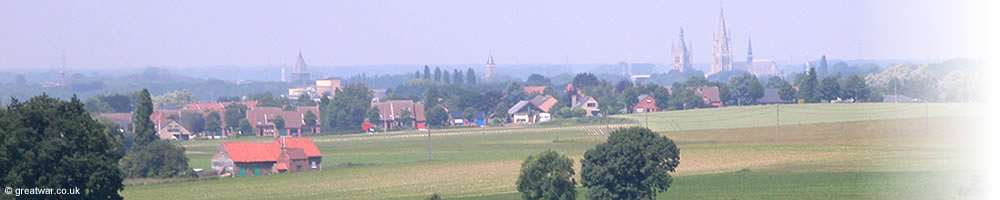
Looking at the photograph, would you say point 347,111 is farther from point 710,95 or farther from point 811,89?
point 811,89

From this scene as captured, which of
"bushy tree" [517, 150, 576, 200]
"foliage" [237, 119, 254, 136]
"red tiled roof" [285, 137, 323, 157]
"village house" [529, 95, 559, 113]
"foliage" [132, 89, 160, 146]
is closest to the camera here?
"bushy tree" [517, 150, 576, 200]

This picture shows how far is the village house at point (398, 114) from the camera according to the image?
89.9 meters

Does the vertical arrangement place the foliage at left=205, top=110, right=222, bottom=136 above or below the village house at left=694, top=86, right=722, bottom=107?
below

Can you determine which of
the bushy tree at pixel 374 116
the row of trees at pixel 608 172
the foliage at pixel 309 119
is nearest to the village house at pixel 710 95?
the bushy tree at pixel 374 116

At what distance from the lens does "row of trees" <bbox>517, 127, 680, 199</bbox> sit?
102 ft

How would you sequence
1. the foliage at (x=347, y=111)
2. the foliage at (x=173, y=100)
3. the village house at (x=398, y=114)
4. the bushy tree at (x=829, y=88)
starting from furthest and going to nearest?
the foliage at (x=173, y=100)
the bushy tree at (x=829, y=88)
the village house at (x=398, y=114)
the foliage at (x=347, y=111)

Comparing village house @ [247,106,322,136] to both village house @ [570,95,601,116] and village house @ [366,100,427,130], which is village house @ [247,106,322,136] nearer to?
village house @ [366,100,427,130]

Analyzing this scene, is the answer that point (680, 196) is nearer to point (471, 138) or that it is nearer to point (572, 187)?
point (572, 187)

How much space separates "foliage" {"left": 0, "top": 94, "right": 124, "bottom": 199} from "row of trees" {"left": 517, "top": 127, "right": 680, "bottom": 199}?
10.4 meters

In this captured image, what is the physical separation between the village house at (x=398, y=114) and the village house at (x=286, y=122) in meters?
4.62

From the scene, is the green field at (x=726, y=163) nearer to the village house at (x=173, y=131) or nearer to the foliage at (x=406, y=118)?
the village house at (x=173, y=131)

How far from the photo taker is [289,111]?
92750 millimetres

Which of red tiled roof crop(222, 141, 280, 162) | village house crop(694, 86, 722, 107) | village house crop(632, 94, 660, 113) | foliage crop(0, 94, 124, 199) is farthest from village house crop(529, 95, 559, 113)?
foliage crop(0, 94, 124, 199)

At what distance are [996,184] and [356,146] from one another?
48.9 meters
